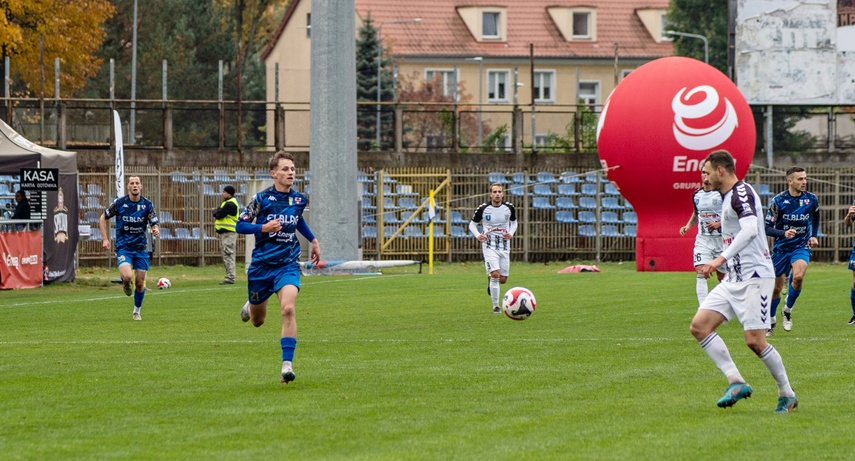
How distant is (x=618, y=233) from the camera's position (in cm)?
4228

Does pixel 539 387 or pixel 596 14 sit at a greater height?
pixel 596 14

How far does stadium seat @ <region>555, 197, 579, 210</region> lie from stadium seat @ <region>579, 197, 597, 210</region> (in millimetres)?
258

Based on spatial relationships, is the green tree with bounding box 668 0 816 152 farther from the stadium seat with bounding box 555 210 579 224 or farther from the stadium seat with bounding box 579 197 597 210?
the stadium seat with bounding box 555 210 579 224

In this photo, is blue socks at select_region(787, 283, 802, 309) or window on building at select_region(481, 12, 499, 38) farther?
window on building at select_region(481, 12, 499, 38)

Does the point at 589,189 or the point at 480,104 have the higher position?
the point at 480,104

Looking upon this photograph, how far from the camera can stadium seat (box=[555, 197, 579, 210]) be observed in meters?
42.2

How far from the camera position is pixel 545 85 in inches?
2921

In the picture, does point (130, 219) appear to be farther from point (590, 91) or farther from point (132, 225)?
point (590, 91)

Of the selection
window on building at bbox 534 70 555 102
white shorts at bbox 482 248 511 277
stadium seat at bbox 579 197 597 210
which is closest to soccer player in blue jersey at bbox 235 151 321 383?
white shorts at bbox 482 248 511 277

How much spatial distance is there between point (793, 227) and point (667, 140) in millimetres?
16787

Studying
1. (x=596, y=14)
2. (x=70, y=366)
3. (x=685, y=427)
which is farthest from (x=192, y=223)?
(x=596, y=14)

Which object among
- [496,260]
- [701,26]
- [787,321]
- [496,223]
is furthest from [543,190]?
[701,26]

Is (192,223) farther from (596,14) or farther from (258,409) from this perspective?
(596,14)

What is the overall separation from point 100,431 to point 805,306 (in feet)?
49.4
